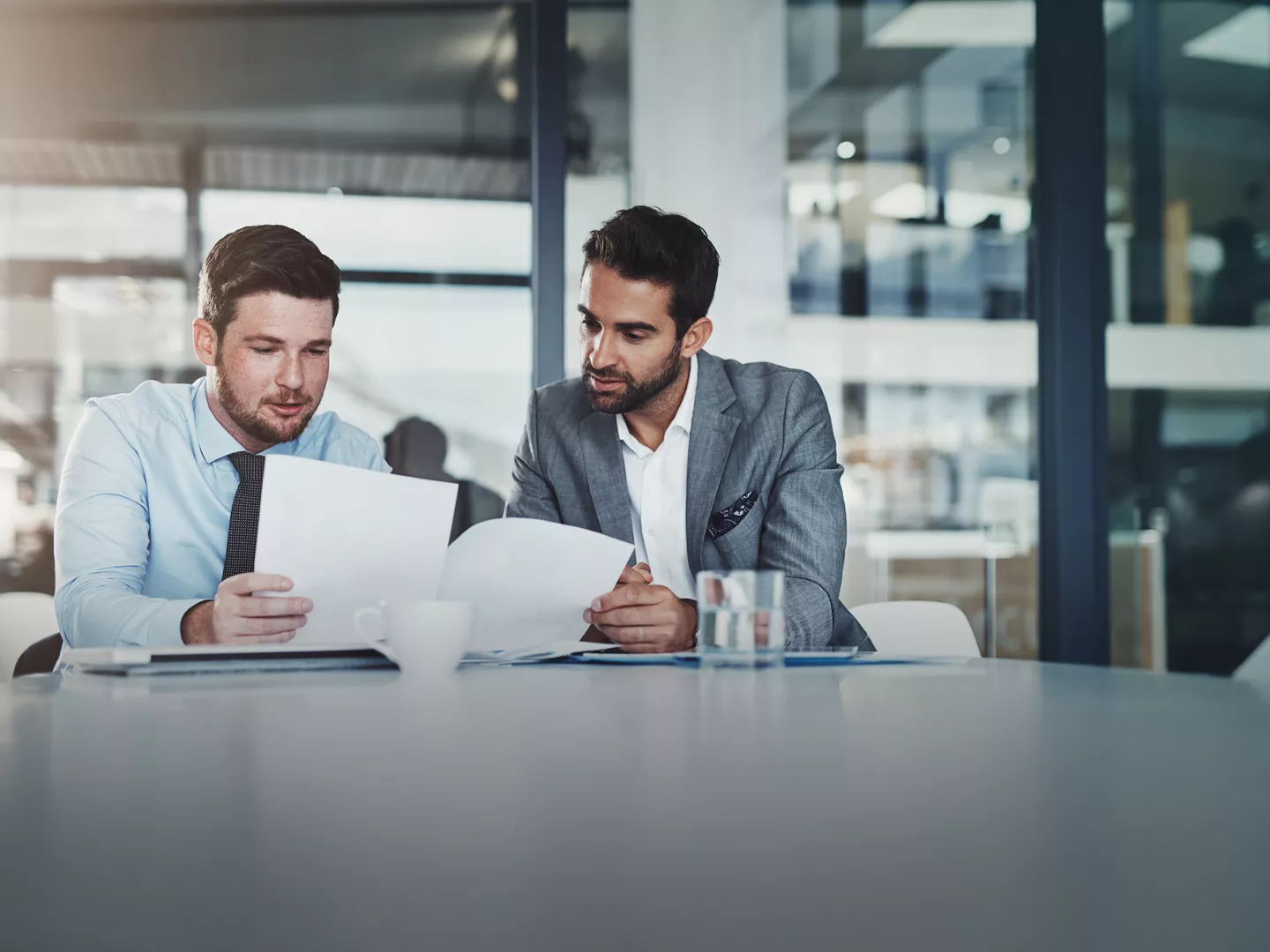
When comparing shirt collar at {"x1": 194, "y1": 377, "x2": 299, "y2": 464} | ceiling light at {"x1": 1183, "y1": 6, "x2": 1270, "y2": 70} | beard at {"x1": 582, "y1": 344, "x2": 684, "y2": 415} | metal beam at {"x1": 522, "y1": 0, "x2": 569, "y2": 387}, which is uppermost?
ceiling light at {"x1": 1183, "y1": 6, "x2": 1270, "y2": 70}

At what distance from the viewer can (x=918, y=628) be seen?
1.99 meters

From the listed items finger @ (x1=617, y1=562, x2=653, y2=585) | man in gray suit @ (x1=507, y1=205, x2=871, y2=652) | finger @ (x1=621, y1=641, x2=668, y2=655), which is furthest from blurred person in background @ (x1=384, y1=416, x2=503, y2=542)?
finger @ (x1=621, y1=641, x2=668, y2=655)

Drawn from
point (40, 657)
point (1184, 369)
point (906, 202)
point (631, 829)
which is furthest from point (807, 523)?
point (1184, 369)

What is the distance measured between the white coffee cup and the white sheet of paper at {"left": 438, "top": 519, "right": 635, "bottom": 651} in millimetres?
297

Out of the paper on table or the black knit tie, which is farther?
the black knit tie

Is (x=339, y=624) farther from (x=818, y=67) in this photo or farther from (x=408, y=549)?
(x=818, y=67)

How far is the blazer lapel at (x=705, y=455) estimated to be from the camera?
85.6 inches

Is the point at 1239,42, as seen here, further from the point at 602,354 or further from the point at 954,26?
the point at 602,354

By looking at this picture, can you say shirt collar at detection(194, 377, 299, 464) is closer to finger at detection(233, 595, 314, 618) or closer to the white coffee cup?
finger at detection(233, 595, 314, 618)

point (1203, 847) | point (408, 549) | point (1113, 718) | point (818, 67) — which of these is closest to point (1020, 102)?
point (818, 67)

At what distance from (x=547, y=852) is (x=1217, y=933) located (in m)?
0.22

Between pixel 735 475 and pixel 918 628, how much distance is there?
0.44m

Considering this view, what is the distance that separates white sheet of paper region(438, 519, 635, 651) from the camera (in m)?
1.55

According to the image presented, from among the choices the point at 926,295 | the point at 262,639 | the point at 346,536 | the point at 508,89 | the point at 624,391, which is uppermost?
the point at 508,89
